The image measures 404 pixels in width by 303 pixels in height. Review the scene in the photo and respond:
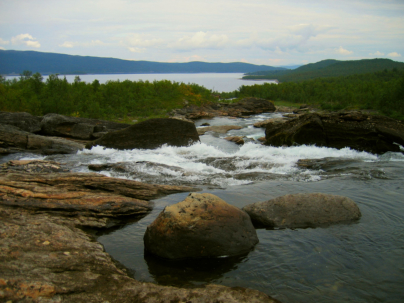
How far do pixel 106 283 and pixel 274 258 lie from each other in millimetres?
4133

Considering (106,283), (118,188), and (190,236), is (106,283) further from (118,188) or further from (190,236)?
(118,188)

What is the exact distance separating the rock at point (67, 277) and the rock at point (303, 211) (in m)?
3.79

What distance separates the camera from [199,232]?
742 centimetres

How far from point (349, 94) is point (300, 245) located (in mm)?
78961

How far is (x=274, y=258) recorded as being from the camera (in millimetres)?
7422

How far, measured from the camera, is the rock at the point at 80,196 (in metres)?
8.62

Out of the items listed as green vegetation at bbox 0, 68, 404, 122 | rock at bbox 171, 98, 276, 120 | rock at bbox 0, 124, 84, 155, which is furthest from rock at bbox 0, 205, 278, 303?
rock at bbox 171, 98, 276, 120

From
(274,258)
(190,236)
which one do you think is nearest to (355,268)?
(274,258)

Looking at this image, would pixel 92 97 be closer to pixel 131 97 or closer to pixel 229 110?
pixel 131 97

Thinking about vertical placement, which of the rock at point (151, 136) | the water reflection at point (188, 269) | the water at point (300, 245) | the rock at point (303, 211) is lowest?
the water reflection at point (188, 269)

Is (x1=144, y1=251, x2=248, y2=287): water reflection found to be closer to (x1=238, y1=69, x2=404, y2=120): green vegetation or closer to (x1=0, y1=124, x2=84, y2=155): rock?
(x1=0, y1=124, x2=84, y2=155): rock

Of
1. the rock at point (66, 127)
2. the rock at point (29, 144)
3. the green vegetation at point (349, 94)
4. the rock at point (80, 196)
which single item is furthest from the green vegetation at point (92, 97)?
the green vegetation at point (349, 94)

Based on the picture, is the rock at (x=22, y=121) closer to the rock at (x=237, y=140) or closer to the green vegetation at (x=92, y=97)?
the green vegetation at (x=92, y=97)

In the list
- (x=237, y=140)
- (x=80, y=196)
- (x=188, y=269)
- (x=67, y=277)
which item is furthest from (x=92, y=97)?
(x=67, y=277)
